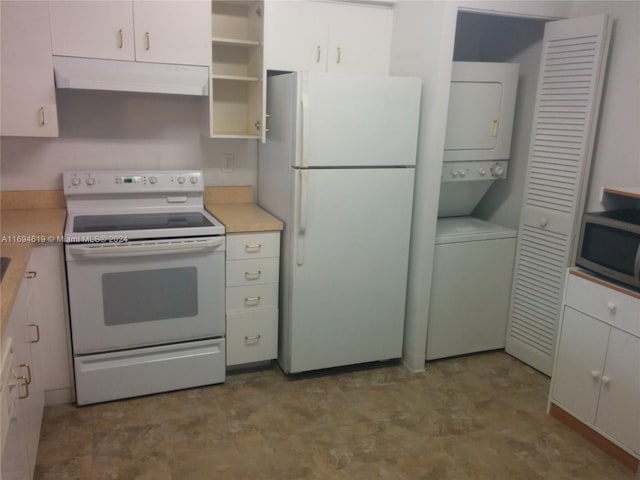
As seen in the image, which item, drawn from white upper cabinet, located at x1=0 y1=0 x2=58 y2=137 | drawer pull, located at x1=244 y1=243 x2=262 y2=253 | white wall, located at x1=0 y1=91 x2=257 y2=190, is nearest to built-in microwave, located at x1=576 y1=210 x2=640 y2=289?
drawer pull, located at x1=244 y1=243 x2=262 y2=253

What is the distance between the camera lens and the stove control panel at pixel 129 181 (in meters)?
2.88

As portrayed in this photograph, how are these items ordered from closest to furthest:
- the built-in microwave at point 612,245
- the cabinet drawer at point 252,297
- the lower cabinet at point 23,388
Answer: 1. the lower cabinet at point 23,388
2. the built-in microwave at point 612,245
3. the cabinet drawer at point 252,297

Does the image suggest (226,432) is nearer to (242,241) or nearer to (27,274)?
(242,241)

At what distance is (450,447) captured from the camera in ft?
8.13

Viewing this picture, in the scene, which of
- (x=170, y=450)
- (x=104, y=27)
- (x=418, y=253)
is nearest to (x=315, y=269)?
(x=418, y=253)

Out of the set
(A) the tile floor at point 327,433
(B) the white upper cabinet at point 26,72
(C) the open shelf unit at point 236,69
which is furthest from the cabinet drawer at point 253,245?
(B) the white upper cabinet at point 26,72

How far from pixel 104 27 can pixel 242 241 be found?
4.12 feet

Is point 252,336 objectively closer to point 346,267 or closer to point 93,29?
point 346,267

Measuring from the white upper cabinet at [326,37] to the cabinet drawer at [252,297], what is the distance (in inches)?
48.0

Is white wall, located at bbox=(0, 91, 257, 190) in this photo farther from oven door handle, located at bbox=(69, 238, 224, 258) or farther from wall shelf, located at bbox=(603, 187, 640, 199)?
wall shelf, located at bbox=(603, 187, 640, 199)

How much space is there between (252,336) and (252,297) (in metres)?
0.23

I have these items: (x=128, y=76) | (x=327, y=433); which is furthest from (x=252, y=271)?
(x=128, y=76)

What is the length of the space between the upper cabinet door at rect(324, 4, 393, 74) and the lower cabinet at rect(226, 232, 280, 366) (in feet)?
3.60

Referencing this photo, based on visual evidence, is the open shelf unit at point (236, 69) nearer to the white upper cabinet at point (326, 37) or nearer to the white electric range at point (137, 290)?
the white upper cabinet at point (326, 37)
